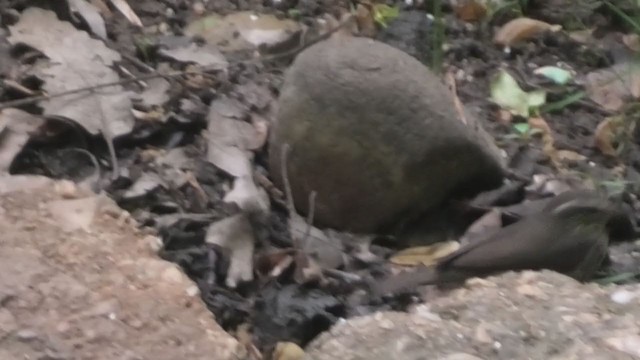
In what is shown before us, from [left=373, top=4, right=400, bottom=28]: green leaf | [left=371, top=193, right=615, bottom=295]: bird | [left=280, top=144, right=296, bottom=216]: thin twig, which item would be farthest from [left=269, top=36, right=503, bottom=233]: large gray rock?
[left=373, top=4, right=400, bottom=28]: green leaf

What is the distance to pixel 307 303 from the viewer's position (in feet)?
5.68

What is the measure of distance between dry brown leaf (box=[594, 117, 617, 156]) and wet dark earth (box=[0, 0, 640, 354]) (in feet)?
0.05

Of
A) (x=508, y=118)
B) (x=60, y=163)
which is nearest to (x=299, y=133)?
(x=60, y=163)

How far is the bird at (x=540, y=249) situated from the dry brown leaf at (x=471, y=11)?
98 cm

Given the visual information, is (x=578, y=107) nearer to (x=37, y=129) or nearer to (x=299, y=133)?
(x=299, y=133)

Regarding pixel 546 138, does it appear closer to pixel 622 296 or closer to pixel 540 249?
pixel 540 249

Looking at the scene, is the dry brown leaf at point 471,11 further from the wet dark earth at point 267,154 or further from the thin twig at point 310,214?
the thin twig at point 310,214

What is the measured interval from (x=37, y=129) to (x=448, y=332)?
0.89 m

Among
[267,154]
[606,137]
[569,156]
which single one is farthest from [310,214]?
[606,137]

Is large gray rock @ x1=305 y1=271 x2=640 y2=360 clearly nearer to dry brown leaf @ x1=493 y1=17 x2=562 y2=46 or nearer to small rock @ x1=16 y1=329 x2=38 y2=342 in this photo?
small rock @ x1=16 y1=329 x2=38 y2=342

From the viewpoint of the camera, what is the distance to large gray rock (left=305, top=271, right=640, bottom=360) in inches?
60.3

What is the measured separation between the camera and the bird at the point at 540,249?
6.03 ft

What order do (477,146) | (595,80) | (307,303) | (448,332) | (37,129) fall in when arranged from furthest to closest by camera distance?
(595,80), (477,146), (37,129), (307,303), (448,332)

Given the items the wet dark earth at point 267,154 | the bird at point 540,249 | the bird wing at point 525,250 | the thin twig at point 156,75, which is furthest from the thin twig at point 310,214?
the thin twig at point 156,75
